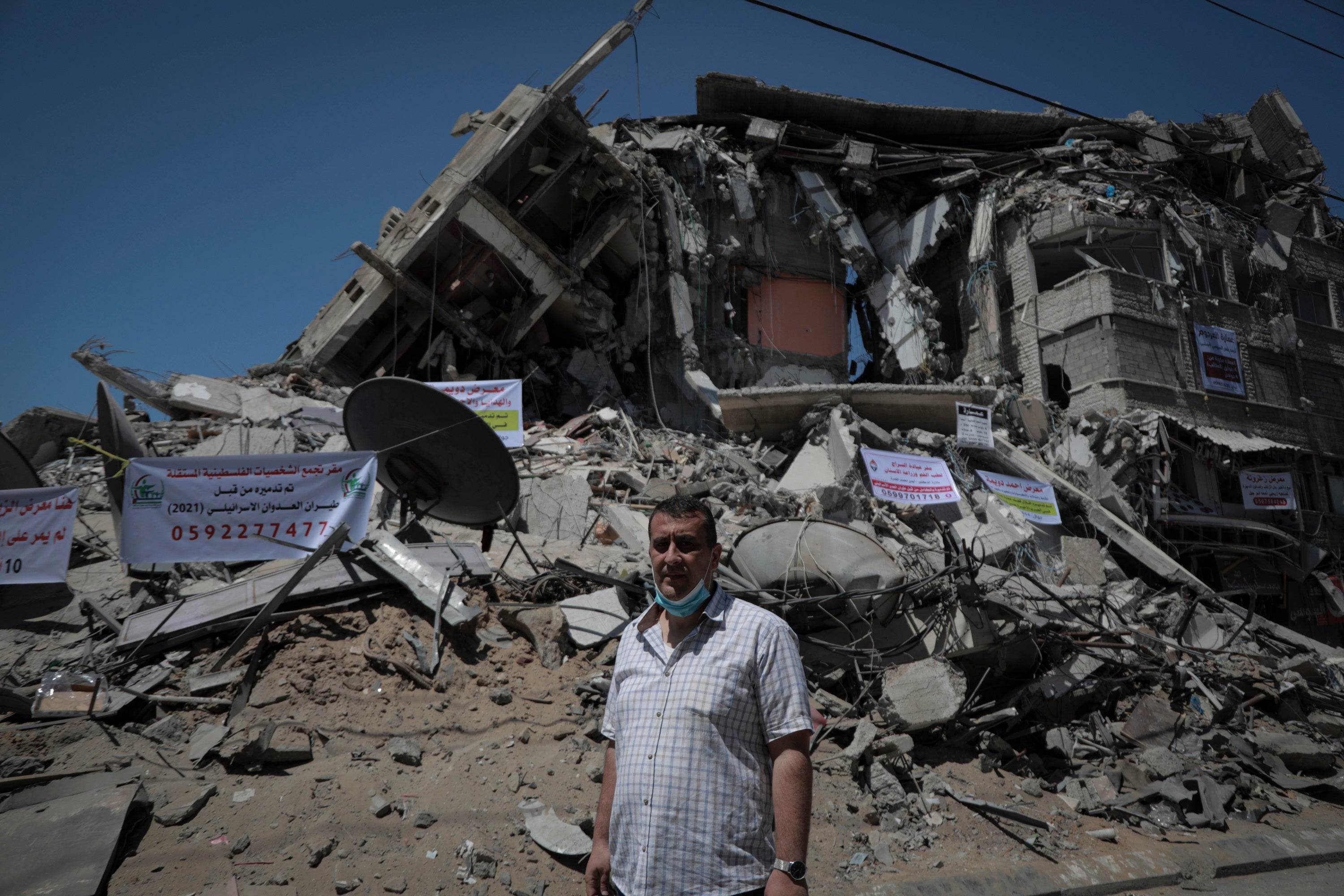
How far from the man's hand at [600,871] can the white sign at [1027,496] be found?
32.0ft

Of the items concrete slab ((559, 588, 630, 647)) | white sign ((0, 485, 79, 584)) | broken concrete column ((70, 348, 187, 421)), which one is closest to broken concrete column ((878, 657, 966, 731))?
concrete slab ((559, 588, 630, 647))

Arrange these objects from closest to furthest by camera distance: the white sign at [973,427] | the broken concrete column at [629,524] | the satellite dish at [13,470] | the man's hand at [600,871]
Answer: the man's hand at [600,871] < the satellite dish at [13,470] < the broken concrete column at [629,524] < the white sign at [973,427]

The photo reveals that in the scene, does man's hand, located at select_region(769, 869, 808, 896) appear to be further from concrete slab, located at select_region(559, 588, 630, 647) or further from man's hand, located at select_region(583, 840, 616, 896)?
concrete slab, located at select_region(559, 588, 630, 647)

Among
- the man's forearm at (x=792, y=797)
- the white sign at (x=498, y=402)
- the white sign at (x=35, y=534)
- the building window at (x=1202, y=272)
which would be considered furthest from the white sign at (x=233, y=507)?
the building window at (x=1202, y=272)

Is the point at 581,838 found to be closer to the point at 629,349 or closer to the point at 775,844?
the point at 775,844

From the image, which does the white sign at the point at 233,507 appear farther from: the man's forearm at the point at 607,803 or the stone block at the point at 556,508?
the man's forearm at the point at 607,803

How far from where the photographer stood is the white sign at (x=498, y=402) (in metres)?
9.12

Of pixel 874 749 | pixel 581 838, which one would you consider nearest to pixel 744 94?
pixel 874 749

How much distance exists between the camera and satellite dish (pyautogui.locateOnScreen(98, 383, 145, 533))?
19.8 feet

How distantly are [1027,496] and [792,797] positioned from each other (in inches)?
398

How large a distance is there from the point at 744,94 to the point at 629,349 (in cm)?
711

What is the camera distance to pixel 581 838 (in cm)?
376

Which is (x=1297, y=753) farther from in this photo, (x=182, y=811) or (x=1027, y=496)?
(x=182, y=811)

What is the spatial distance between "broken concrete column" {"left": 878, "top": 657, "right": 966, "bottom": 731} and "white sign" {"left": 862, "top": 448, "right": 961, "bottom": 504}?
4045 mm
